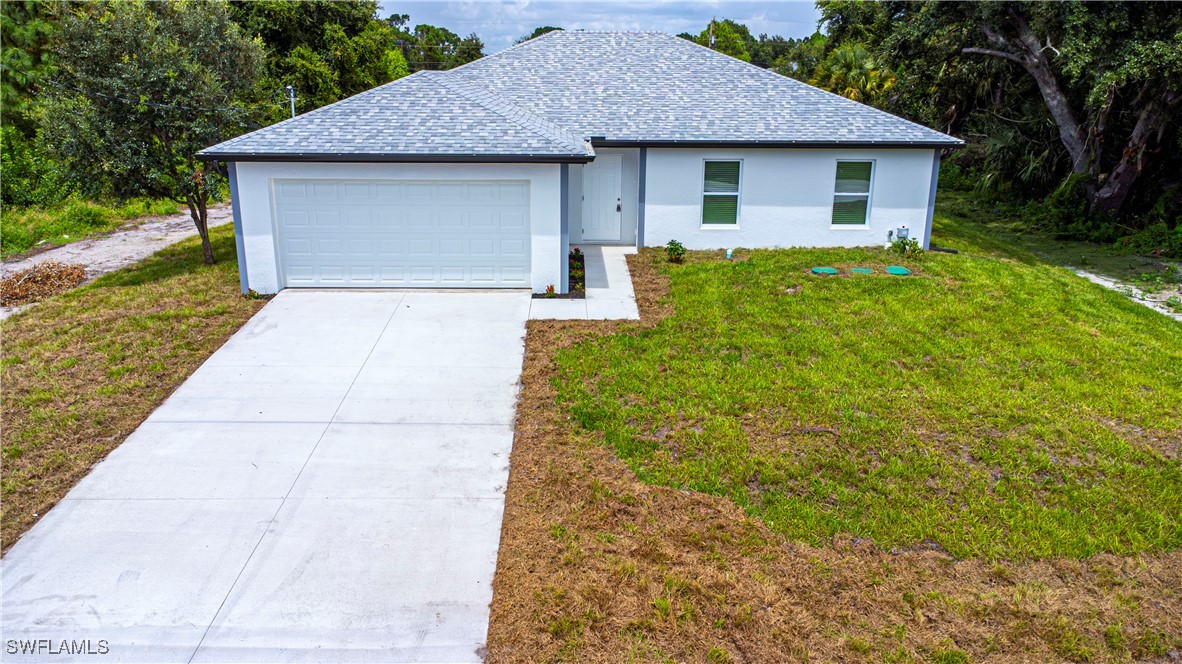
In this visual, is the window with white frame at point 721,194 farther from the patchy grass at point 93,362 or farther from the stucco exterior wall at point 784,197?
the patchy grass at point 93,362

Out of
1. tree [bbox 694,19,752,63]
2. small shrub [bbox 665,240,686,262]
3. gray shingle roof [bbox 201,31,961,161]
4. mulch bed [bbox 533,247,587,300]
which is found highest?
tree [bbox 694,19,752,63]

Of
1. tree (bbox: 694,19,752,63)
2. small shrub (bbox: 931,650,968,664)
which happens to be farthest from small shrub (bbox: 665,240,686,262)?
tree (bbox: 694,19,752,63)

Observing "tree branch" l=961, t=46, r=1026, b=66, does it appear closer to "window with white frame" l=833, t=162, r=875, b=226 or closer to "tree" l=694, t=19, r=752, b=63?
"window with white frame" l=833, t=162, r=875, b=226

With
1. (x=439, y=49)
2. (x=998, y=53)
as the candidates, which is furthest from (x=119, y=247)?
(x=439, y=49)

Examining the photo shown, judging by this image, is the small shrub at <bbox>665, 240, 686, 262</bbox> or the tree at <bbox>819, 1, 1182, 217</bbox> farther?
the tree at <bbox>819, 1, 1182, 217</bbox>

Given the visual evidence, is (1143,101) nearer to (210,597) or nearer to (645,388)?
(645,388)

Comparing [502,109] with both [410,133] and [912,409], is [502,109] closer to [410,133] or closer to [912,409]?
[410,133]
